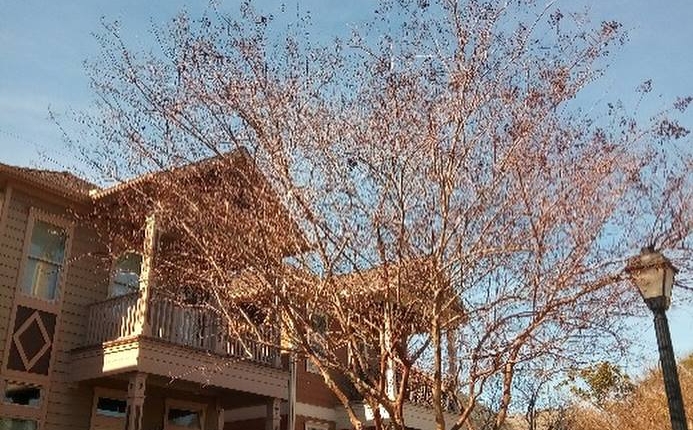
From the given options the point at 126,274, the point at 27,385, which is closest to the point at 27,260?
the point at 126,274

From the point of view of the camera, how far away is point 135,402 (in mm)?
14367

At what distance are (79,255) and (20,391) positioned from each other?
10.1 feet

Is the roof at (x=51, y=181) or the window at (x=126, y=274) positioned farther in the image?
the window at (x=126, y=274)

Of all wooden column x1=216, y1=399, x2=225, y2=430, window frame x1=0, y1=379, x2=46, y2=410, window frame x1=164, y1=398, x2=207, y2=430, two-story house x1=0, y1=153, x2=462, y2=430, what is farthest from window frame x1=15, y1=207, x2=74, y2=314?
wooden column x1=216, y1=399, x2=225, y2=430

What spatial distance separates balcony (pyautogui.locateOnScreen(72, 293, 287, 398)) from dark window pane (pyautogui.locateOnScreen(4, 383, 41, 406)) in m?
0.78

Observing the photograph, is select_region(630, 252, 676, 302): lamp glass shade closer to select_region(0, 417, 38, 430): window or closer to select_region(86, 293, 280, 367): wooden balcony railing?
select_region(86, 293, 280, 367): wooden balcony railing

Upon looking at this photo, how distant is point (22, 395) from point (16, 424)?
0.56 metres

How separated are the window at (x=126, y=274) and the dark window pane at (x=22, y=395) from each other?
267 centimetres

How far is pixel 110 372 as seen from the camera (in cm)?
1498

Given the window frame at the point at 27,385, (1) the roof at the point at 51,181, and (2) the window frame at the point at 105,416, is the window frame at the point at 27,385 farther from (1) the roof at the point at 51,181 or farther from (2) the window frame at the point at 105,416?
(1) the roof at the point at 51,181

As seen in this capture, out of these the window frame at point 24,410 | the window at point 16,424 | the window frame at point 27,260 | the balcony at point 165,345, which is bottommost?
the window at point 16,424

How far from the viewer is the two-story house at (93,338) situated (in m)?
15.0

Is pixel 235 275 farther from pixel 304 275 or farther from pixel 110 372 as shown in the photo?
pixel 110 372

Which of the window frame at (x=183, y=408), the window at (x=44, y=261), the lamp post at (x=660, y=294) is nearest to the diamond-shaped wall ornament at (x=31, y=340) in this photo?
the window at (x=44, y=261)
